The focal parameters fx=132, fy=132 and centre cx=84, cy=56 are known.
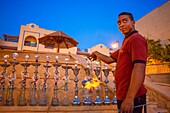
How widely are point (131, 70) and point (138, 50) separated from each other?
19 cm

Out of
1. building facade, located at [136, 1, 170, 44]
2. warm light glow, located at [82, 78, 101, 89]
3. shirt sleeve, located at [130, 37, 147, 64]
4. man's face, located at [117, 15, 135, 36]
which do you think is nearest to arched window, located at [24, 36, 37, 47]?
building facade, located at [136, 1, 170, 44]

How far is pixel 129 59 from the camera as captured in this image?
1167mm

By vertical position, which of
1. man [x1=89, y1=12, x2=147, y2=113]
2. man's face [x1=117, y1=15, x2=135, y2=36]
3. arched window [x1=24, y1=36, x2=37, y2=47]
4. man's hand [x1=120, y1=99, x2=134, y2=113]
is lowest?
man's hand [x1=120, y1=99, x2=134, y2=113]

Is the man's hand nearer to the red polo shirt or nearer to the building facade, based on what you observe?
the red polo shirt

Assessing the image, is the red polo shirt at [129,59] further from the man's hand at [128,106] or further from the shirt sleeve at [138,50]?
the man's hand at [128,106]

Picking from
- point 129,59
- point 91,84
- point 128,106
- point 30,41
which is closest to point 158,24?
point 91,84

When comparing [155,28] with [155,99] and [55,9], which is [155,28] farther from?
[55,9]

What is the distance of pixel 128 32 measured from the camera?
1300 mm

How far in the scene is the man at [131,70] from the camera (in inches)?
39.2

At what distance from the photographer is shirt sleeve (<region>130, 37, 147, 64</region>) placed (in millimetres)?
1038

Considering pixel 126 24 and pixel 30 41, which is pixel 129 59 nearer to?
pixel 126 24

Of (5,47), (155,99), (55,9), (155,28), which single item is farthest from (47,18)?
(155,99)

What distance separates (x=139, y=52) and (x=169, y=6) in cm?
1239

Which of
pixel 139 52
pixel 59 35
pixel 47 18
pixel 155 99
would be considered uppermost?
pixel 47 18
